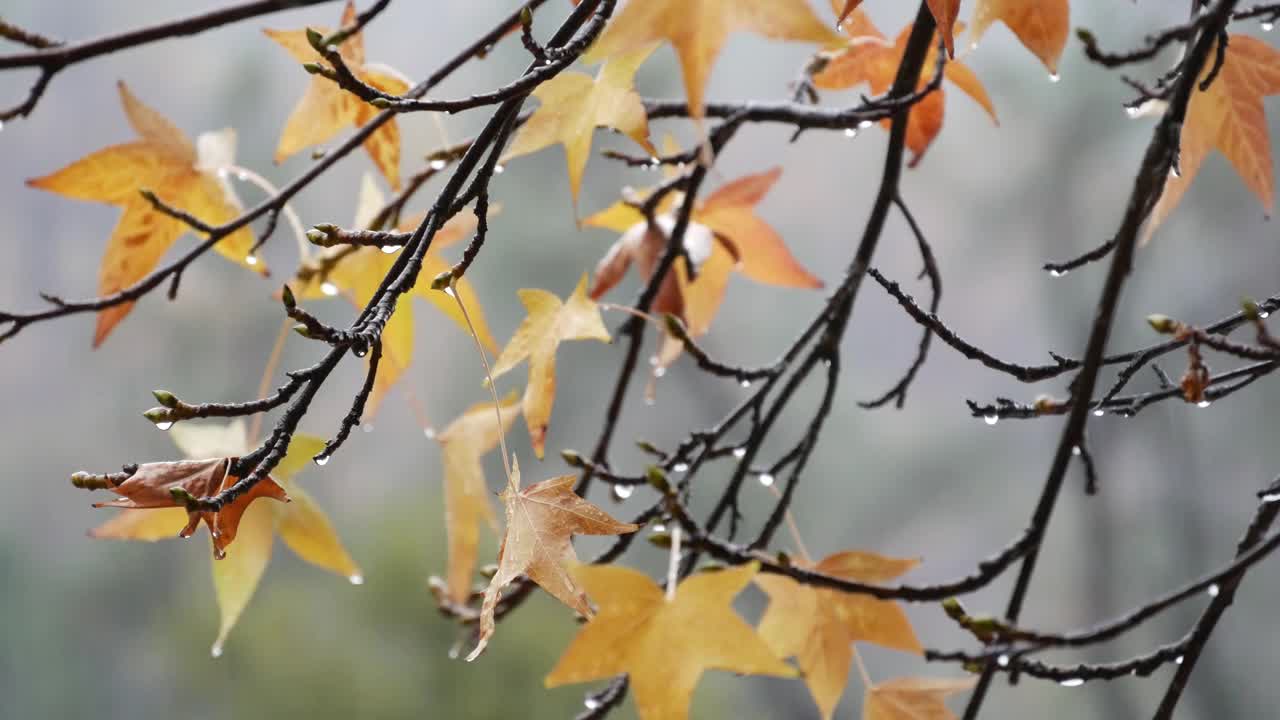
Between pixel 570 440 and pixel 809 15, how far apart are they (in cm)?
190

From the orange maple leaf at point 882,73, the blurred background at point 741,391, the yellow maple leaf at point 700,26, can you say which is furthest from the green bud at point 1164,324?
the blurred background at point 741,391

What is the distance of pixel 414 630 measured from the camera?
1.85m

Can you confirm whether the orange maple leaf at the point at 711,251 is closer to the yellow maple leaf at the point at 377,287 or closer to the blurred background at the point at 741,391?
the yellow maple leaf at the point at 377,287

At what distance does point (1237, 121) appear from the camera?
0.34m

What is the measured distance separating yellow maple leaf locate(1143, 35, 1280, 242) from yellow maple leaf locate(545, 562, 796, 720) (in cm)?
21

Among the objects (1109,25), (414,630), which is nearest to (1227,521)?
(1109,25)

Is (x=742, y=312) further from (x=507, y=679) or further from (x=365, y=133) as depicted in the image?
(x=365, y=133)

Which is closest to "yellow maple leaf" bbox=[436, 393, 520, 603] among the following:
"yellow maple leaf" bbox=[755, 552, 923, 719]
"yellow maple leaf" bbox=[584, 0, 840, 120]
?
"yellow maple leaf" bbox=[755, 552, 923, 719]

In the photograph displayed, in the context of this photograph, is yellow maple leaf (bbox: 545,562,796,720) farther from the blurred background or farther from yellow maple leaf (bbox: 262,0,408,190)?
the blurred background

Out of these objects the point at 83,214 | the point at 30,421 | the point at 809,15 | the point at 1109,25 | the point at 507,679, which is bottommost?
the point at 30,421

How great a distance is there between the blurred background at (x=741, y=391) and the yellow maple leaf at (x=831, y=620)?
1583mm

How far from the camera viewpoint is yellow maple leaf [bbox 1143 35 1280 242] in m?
0.33

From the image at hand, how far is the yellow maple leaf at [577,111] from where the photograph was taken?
27cm

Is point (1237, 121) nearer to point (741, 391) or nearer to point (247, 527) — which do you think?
point (247, 527)
